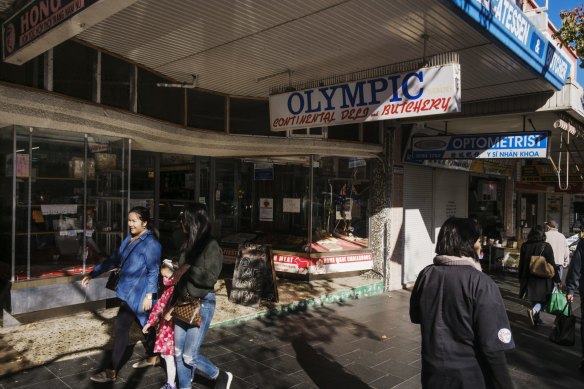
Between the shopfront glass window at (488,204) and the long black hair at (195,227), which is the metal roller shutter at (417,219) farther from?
the long black hair at (195,227)

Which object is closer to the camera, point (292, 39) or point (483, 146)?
point (292, 39)

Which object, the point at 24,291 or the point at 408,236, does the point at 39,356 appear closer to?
the point at 24,291

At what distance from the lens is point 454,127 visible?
11.7 metres

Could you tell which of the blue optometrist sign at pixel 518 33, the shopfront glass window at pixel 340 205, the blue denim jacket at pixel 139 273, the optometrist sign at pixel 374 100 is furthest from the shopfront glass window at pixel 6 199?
the blue optometrist sign at pixel 518 33

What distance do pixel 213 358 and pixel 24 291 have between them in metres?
2.68

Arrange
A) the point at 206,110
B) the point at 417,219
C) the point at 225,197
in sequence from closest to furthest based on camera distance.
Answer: the point at 206,110 → the point at 225,197 → the point at 417,219

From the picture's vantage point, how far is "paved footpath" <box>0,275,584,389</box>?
15.2 ft

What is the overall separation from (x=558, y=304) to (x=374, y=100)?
4078 mm

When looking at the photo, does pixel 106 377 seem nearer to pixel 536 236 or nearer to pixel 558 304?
pixel 558 304

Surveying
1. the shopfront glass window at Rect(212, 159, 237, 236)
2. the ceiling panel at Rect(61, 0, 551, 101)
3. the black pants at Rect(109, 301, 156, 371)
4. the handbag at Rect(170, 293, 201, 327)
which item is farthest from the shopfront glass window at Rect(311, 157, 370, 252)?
the handbag at Rect(170, 293, 201, 327)

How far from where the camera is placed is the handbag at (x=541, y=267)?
6.97 m

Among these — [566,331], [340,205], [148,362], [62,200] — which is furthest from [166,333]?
[340,205]

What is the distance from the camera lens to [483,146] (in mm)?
8680

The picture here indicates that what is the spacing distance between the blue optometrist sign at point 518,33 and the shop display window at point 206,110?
4.84 meters
